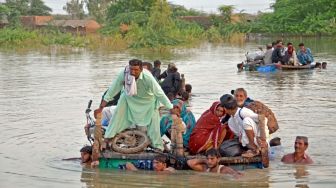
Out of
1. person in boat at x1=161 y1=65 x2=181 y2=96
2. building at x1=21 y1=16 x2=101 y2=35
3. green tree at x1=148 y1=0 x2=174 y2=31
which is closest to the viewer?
person in boat at x1=161 y1=65 x2=181 y2=96

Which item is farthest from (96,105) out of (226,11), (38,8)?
(38,8)

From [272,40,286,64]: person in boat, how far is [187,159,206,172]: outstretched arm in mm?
14516

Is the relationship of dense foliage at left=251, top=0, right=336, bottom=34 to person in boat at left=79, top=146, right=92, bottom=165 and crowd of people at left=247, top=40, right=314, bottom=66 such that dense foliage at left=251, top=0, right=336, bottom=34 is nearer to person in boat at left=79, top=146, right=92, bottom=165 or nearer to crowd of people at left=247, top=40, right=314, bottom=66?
crowd of people at left=247, top=40, right=314, bottom=66

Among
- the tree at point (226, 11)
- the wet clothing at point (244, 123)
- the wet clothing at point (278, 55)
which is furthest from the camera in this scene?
the tree at point (226, 11)

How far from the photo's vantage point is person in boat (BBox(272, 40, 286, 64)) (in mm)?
22828

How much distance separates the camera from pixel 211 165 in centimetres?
873

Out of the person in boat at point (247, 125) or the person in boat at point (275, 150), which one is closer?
the person in boat at point (247, 125)

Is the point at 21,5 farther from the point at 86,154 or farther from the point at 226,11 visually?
the point at 86,154

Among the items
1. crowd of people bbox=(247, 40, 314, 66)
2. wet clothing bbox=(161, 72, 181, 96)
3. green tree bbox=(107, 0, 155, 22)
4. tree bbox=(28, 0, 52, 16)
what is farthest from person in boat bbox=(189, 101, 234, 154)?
tree bbox=(28, 0, 52, 16)

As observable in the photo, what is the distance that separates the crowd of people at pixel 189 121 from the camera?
8727mm

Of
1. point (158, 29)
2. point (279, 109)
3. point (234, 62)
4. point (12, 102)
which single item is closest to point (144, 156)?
point (279, 109)

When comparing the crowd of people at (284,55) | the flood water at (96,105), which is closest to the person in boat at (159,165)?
the flood water at (96,105)

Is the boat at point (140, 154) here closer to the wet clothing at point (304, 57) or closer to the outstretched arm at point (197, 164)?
the outstretched arm at point (197, 164)

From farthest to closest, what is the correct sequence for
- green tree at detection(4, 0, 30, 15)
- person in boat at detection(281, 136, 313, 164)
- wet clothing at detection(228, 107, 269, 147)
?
1. green tree at detection(4, 0, 30, 15)
2. person in boat at detection(281, 136, 313, 164)
3. wet clothing at detection(228, 107, 269, 147)
